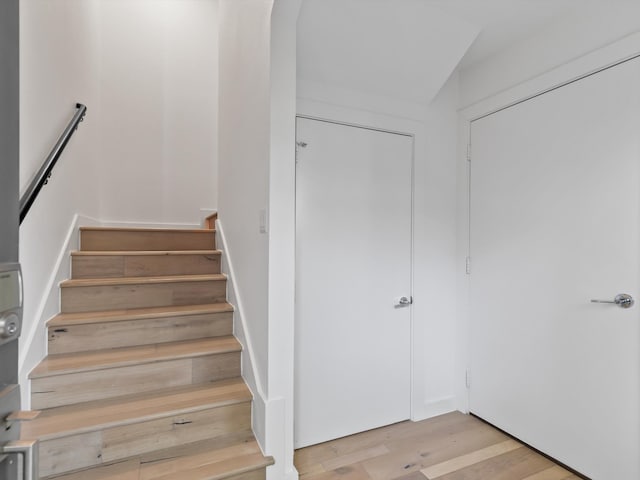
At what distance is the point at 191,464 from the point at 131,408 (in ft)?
1.21

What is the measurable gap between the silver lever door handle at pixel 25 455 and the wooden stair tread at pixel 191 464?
116 cm

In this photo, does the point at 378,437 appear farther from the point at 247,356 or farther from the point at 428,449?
the point at 247,356

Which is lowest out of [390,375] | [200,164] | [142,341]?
[390,375]

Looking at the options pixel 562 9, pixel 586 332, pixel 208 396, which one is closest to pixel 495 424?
pixel 586 332

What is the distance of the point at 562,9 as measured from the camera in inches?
72.0

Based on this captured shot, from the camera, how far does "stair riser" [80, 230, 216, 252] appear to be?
2.36m

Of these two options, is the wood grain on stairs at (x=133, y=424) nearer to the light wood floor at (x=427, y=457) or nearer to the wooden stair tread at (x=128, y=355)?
the wooden stair tread at (x=128, y=355)

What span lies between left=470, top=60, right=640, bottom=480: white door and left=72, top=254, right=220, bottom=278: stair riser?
74.0 inches

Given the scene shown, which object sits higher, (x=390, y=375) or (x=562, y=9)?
(x=562, y=9)

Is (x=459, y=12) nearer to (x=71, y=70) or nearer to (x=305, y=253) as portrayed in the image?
(x=305, y=253)

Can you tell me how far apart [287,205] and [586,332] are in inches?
65.0

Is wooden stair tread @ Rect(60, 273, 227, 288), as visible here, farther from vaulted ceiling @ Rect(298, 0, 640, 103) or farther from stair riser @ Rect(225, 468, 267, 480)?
vaulted ceiling @ Rect(298, 0, 640, 103)

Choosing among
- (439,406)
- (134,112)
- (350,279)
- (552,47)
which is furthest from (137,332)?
(552,47)

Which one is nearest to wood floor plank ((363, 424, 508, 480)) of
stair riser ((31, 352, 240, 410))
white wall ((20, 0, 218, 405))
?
stair riser ((31, 352, 240, 410))
